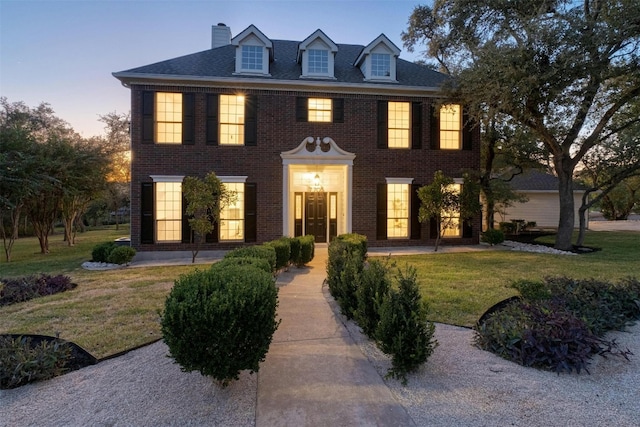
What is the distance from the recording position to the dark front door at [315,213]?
507 inches

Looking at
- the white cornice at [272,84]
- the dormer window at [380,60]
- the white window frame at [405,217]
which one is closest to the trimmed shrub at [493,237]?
the white window frame at [405,217]

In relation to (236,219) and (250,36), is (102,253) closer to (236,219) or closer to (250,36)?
(236,219)

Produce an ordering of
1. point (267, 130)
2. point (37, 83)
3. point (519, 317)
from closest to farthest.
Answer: point (519, 317) → point (267, 130) → point (37, 83)

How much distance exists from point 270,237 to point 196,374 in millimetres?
8944

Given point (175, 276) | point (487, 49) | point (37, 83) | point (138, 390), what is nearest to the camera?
point (138, 390)

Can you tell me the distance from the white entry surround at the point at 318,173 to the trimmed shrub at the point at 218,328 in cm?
931

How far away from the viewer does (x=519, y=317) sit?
13.3 feet

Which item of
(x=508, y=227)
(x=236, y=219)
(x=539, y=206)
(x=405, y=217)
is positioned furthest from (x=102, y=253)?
(x=539, y=206)

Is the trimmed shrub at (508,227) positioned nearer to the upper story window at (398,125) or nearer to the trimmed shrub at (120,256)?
the upper story window at (398,125)

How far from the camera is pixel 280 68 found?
12703 mm

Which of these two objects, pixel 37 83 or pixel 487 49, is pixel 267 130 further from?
pixel 37 83

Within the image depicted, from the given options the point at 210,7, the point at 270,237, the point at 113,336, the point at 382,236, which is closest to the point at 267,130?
the point at 270,237

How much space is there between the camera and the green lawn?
439 cm

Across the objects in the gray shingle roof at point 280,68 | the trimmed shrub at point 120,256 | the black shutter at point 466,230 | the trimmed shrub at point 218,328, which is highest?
the gray shingle roof at point 280,68
